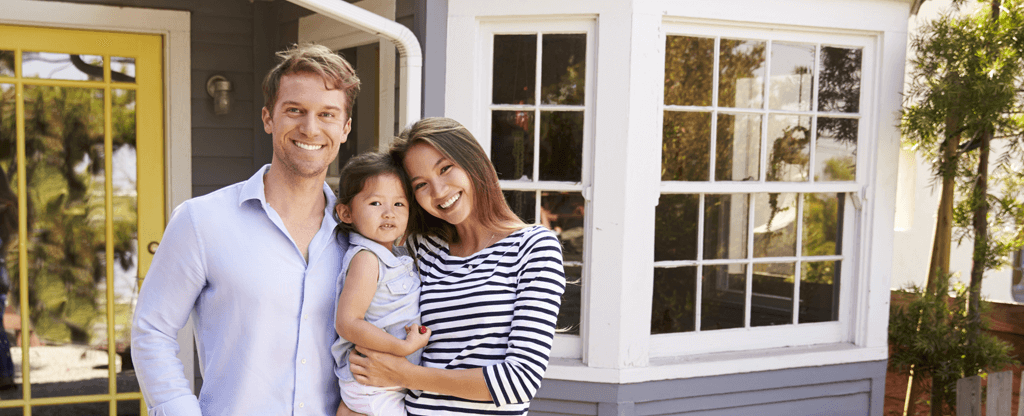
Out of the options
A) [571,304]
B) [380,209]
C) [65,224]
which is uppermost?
[380,209]

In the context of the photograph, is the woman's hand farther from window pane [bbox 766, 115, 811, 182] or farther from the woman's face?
window pane [bbox 766, 115, 811, 182]

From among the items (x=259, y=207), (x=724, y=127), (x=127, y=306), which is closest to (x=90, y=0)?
(x=127, y=306)

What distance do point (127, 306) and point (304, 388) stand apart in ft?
8.17

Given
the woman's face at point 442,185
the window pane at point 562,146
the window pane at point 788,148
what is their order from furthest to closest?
the window pane at point 788,148
the window pane at point 562,146
the woman's face at point 442,185

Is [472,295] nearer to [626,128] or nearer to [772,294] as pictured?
[626,128]

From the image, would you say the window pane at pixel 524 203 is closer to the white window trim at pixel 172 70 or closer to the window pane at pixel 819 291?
the window pane at pixel 819 291

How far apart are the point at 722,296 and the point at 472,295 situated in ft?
6.49

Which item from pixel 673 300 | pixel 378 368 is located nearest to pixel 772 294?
pixel 673 300

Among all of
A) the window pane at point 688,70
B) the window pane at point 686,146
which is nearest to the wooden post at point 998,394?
the window pane at point 686,146

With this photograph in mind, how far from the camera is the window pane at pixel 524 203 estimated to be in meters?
2.92

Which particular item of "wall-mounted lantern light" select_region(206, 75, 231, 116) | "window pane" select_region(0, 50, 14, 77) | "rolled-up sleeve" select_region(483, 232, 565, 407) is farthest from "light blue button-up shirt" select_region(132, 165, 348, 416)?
"window pane" select_region(0, 50, 14, 77)

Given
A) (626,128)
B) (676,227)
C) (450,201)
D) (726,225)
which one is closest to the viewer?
(450,201)

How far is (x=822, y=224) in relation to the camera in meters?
3.29

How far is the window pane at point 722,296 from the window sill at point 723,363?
0.14 metres
